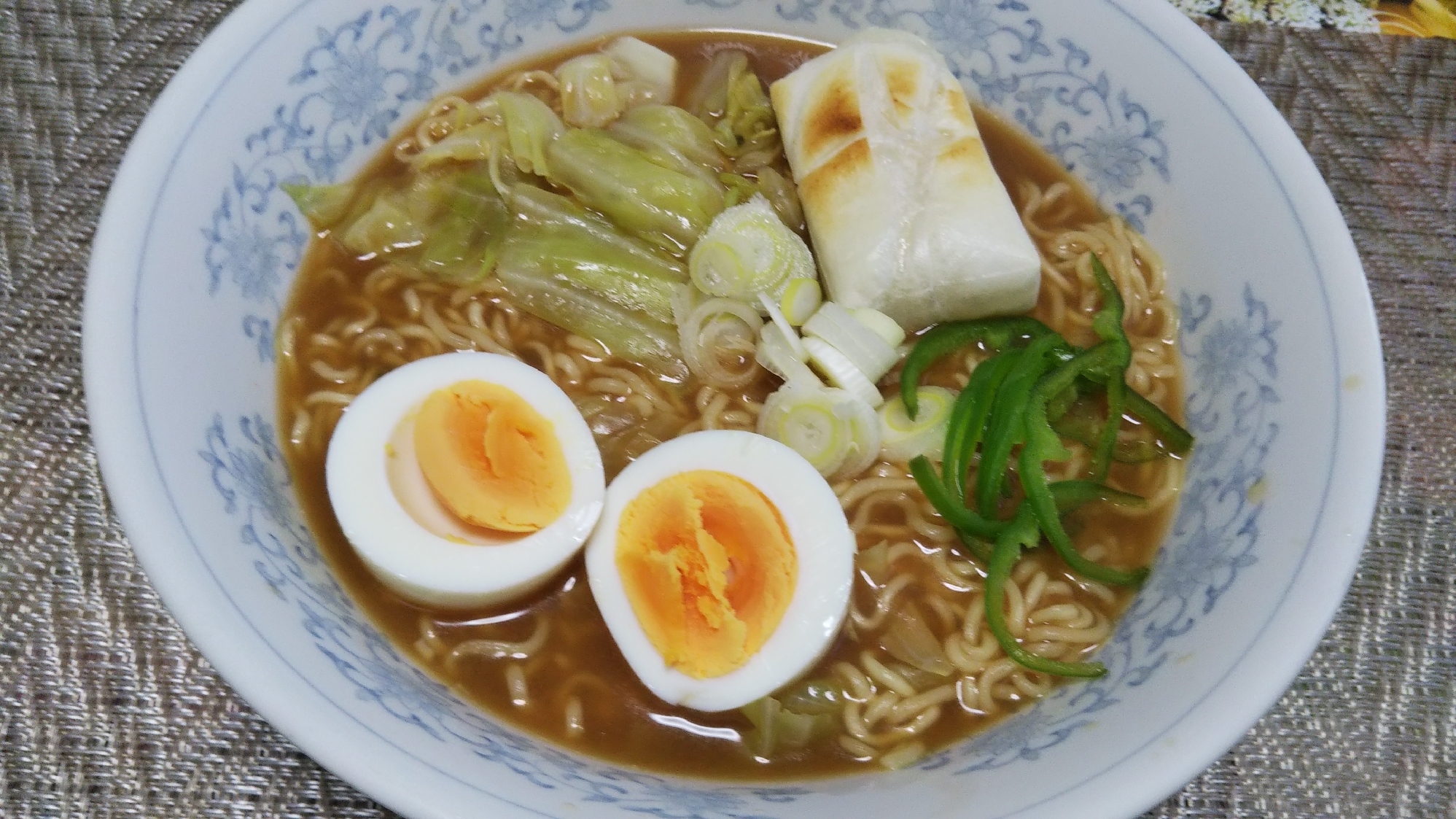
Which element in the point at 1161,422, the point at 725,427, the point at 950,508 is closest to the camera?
the point at 950,508

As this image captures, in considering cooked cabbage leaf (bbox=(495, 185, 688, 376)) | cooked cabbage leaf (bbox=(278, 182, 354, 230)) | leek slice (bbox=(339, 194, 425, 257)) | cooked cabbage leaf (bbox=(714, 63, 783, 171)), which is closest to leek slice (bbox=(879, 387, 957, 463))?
cooked cabbage leaf (bbox=(495, 185, 688, 376))

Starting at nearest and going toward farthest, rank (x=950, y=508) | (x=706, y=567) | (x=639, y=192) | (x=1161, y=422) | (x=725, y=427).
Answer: (x=706, y=567) < (x=950, y=508) < (x=1161, y=422) < (x=725, y=427) < (x=639, y=192)

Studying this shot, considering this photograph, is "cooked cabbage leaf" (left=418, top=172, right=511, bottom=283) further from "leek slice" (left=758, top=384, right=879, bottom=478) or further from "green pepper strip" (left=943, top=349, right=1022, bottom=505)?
"green pepper strip" (left=943, top=349, right=1022, bottom=505)

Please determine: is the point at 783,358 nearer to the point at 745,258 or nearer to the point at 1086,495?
the point at 745,258

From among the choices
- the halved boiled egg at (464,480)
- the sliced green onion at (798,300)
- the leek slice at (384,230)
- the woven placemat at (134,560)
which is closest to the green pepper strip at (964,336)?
the sliced green onion at (798,300)

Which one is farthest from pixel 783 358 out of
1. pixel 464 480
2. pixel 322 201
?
pixel 322 201
